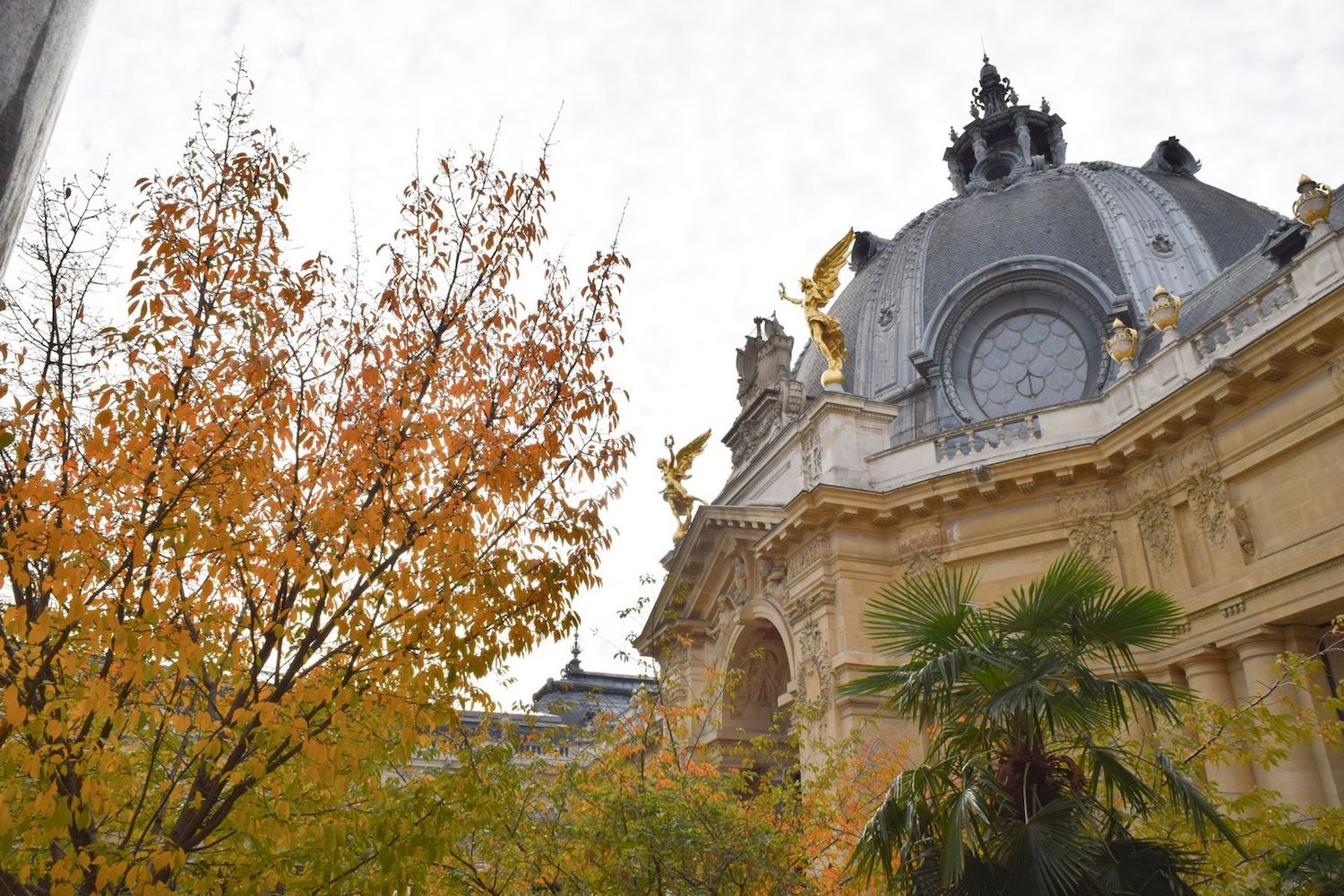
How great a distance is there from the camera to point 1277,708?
14016mm

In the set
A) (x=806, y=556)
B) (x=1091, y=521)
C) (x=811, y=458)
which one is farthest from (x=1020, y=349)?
(x=806, y=556)

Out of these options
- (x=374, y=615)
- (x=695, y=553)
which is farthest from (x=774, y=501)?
(x=374, y=615)

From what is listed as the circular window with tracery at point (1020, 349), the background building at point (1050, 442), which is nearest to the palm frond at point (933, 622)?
the background building at point (1050, 442)

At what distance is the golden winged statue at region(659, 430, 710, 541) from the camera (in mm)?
28406

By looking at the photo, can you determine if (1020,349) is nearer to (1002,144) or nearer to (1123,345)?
(1123,345)

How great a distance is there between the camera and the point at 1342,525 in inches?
536

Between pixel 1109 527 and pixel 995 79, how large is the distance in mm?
22547

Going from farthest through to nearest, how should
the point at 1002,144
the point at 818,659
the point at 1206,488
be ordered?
the point at 1002,144 < the point at 818,659 < the point at 1206,488

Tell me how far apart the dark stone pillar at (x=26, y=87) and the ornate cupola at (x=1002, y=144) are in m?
31.7

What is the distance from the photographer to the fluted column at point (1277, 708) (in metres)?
13.6

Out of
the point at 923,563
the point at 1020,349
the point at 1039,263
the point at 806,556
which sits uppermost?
the point at 1039,263

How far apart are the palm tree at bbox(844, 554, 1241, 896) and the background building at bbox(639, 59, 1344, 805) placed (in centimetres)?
711

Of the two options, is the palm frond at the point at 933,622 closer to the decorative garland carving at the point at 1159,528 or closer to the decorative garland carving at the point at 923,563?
the decorative garland carving at the point at 1159,528

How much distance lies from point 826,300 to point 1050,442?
6060mm
